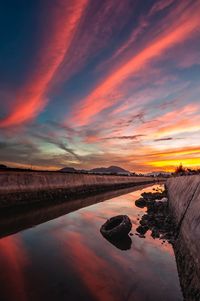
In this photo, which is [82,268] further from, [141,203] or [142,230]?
[141,203]

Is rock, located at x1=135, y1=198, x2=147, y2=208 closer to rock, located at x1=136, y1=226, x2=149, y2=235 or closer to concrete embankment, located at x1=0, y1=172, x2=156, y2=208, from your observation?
concrete embankment, located at x1=0, y1=172, x2=156, y2=208

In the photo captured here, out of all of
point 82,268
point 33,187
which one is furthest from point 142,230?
point 33,187

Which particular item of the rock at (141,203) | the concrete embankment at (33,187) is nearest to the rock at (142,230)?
the concrete embankment at (33,187)

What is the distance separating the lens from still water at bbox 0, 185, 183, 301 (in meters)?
6.52

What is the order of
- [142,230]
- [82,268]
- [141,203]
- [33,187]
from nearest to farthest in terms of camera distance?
[82,268]
[142,230]
[33,187]
[141,203]

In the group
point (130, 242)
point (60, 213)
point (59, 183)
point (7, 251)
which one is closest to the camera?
point (7, 251)

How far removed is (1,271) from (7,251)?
186cm

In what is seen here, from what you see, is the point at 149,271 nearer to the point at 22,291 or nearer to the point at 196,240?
the point at 196,240

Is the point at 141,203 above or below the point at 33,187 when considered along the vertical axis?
below

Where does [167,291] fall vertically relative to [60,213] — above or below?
below

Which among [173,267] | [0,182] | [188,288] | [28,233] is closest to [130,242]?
[173,267]

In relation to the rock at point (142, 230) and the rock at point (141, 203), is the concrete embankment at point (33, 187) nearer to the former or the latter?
the rock at point (141, 203)

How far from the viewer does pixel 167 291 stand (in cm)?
688

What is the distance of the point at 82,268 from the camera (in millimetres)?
8297
